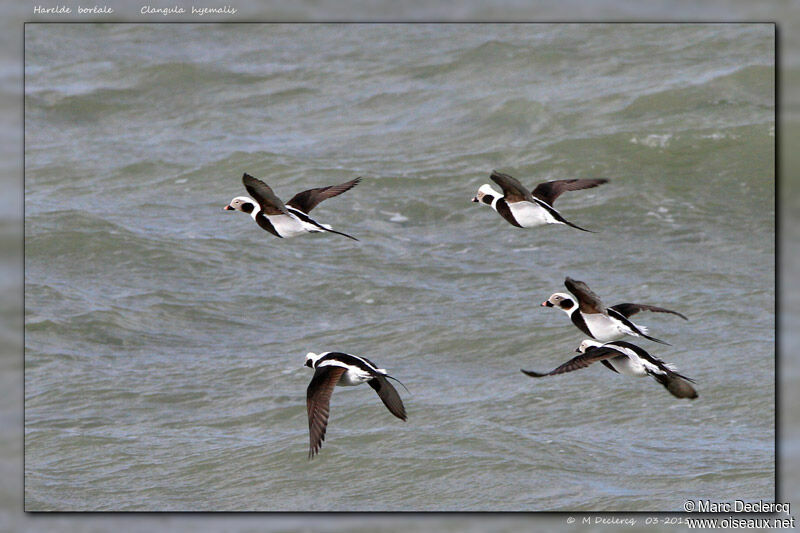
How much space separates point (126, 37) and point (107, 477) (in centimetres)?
804

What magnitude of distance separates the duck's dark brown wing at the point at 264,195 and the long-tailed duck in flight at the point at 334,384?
37.9 inches

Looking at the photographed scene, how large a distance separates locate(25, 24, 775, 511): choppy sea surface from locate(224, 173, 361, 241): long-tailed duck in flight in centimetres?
217

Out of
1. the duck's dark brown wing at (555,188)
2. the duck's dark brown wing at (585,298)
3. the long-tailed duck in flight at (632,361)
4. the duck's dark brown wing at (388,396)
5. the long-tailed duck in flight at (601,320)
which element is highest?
the duck's dark brown wing at (555,188)

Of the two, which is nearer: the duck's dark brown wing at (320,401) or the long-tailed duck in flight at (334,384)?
the duck's dark brown wing at (320,401)

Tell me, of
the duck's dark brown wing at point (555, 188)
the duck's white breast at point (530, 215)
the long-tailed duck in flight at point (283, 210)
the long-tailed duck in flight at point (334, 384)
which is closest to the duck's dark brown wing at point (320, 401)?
the long-tailed duck in flight at point (334, 384)

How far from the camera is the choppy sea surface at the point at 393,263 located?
905 centimetres

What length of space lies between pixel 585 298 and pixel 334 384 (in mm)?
1599

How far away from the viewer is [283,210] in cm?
723

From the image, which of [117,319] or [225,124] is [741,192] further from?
[117,319]

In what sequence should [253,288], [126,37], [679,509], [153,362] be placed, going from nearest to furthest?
[679,509]
[153,362]
[253,288]
[126,37]

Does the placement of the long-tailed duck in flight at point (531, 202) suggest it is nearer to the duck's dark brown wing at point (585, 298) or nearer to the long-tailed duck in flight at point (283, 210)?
the duck's dark brown wing at point (585, 298)

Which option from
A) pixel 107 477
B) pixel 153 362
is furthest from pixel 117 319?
pixel 107 477

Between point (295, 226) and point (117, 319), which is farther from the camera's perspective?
point (117, 319)

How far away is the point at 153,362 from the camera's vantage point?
10711 mm
